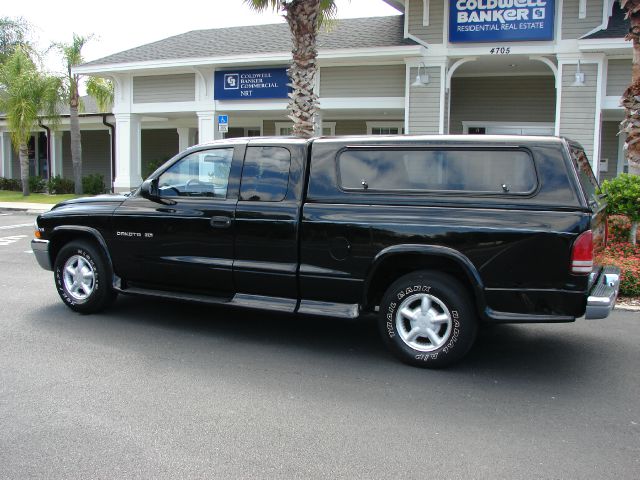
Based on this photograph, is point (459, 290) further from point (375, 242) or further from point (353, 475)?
point (353, 475)

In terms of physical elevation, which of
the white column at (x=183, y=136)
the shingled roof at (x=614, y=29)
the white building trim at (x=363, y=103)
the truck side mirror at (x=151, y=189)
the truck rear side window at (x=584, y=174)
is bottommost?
the truck side mirror at (x=151, y=189)

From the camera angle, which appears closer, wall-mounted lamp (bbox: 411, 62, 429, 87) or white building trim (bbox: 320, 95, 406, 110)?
wall-mounted lamp (bbox: 411, 62, 429, 87)

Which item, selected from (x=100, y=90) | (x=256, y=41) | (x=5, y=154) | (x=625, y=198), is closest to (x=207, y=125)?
(x=256, y=41)

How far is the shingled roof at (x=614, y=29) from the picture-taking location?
14070mm

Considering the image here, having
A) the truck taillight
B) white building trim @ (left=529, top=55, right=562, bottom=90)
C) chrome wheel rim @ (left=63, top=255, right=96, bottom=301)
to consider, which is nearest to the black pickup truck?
the truck taillight

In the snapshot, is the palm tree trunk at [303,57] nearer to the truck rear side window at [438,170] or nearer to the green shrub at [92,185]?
the truck rear side window at [438,170]

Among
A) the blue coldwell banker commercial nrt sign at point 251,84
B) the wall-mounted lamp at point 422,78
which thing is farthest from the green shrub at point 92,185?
the wall-mounted lamp at point 422,78

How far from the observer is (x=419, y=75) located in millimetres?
15492

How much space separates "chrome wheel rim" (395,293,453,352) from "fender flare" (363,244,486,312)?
30cm

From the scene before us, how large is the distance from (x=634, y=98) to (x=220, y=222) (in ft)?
23.3

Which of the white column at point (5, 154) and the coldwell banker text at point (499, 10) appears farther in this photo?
the white column at point (5, 154)

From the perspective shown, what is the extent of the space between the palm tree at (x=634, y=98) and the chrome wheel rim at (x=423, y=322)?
6.26 metres

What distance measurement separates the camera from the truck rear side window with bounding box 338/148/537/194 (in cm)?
481

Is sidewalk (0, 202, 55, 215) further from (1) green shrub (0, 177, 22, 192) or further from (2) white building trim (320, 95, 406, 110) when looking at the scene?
(2) white building trim (320, 95, 406, 110)
